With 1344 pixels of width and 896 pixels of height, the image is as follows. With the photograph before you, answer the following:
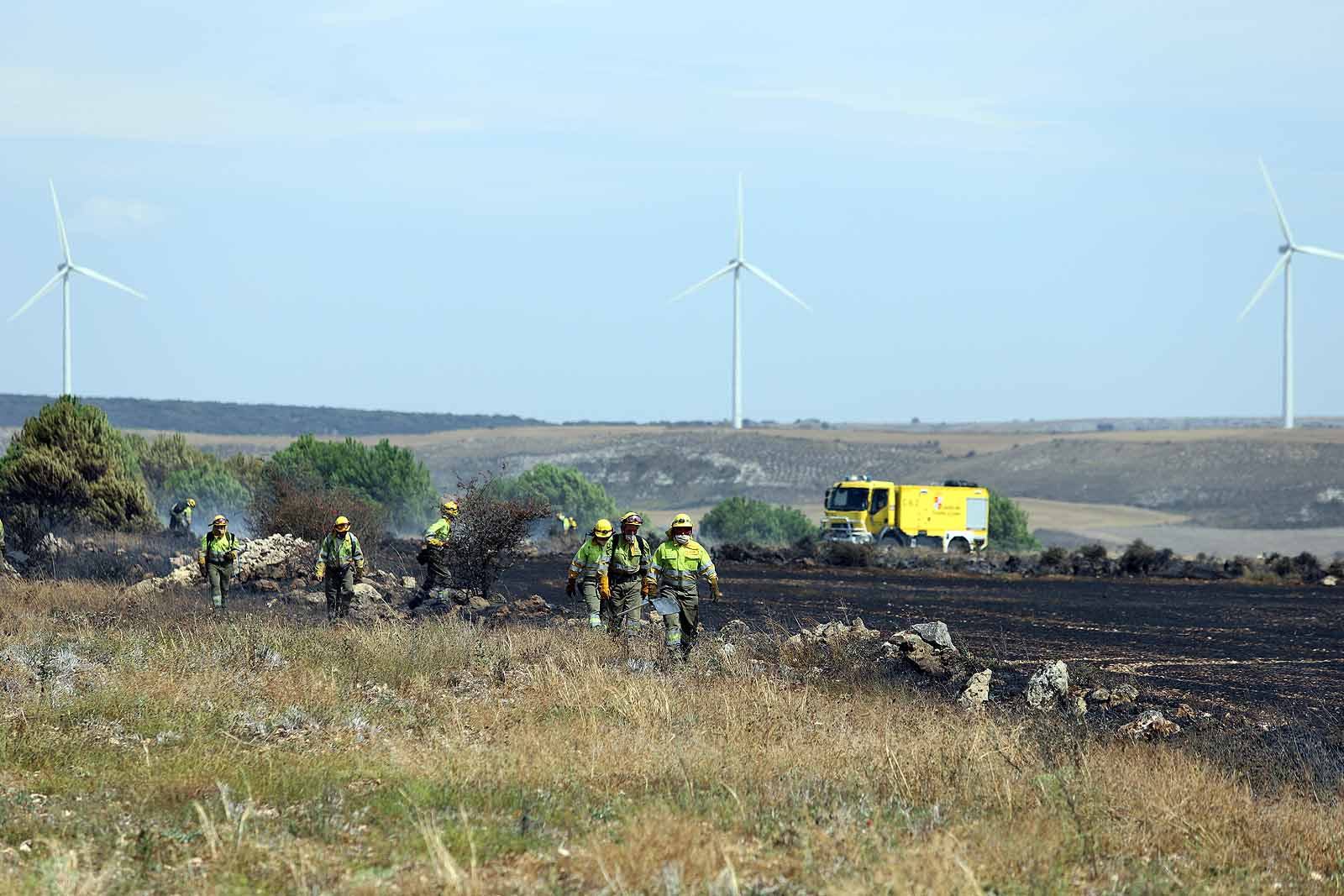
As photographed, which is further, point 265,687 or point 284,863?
point 265,687

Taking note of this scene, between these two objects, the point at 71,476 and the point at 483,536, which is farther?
the point at 71,476

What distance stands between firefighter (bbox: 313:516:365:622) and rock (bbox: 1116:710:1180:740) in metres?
12.0

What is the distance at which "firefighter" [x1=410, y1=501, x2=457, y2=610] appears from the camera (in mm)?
27312

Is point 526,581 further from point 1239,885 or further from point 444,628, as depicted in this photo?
point 1239,885

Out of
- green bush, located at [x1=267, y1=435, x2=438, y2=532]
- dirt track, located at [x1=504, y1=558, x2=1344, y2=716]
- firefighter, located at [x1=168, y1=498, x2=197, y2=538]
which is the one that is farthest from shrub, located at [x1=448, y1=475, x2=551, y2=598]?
green bush, located at [x1=267, y1=435, x2=438, y2=532]

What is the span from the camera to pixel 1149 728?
612 inches

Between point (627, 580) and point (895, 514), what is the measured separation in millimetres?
35185

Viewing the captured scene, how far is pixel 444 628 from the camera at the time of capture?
21125 millimetres

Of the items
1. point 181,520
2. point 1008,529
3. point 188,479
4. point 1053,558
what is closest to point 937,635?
point 1053,558

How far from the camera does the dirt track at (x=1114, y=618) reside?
2119cm

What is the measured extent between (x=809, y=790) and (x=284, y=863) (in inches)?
139

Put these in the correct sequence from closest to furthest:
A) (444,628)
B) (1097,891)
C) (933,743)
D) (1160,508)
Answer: (1097,891)
(933,743)
(444,628)
(1160,508)

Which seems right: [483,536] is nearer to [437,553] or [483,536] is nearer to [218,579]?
[437,553]

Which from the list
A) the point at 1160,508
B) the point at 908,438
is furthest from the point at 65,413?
the point at 908,438
